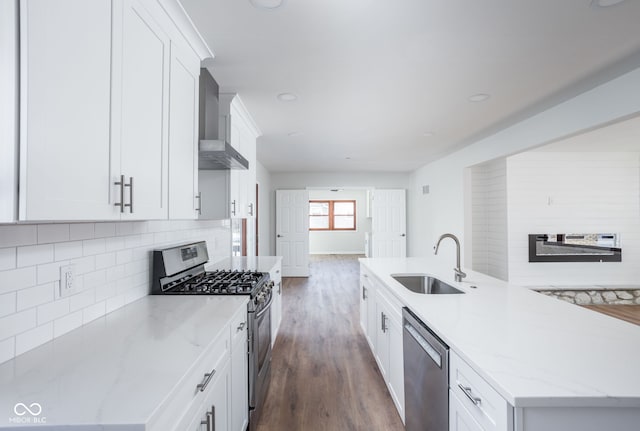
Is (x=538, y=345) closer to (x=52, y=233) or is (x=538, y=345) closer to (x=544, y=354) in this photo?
(x=544, y=354)

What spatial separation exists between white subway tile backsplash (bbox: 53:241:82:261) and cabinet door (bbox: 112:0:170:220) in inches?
13.2

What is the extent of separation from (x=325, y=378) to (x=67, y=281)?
2066 millimetres

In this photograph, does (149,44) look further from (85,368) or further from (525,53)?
(525,53)

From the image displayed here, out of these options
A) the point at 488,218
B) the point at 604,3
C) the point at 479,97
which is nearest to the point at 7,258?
the point at 604,3

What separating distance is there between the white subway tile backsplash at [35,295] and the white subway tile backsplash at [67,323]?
10 cm

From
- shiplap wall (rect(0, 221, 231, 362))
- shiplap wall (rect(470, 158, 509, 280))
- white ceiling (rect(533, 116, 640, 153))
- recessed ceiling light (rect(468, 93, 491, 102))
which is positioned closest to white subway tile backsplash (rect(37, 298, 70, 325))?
shiplap wall (rect(0, 221, 231, 362))

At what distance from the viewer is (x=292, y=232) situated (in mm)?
7141

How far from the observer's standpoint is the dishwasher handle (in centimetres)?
136

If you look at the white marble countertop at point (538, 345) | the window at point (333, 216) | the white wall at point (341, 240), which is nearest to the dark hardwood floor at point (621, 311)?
the white marble countertop at point (538, 345)

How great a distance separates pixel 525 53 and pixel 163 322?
264 cm

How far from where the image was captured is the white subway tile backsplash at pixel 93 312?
1349 mm

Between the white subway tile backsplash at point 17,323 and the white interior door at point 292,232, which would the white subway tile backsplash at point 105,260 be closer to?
the white subway tile backsplash at point 17,323

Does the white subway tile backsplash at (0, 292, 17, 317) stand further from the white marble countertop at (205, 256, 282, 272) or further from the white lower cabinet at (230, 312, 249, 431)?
the white marble countertop at (205, 256, 282, 272)

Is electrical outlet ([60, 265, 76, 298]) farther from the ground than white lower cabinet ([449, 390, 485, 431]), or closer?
farther from the ground
